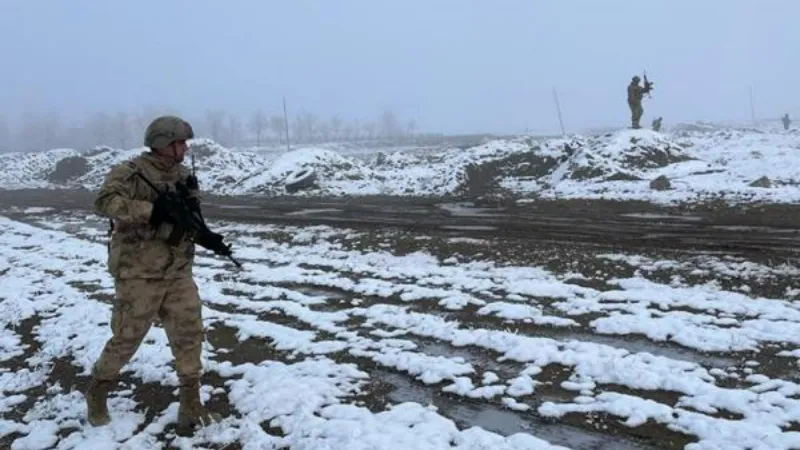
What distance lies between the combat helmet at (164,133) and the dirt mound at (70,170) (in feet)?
157

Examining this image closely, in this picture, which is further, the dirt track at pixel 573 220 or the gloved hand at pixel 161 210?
the dirt track at pixel 573 220

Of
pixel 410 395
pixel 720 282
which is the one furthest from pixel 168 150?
pixel 720 282

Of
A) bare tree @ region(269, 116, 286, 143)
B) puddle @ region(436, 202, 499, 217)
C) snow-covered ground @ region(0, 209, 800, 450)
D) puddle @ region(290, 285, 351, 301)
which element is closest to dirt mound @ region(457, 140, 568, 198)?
puddle @ region(436, 202, 499, 217)

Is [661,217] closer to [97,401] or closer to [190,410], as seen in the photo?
[190,410]

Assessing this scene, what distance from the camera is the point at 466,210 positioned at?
779 inches

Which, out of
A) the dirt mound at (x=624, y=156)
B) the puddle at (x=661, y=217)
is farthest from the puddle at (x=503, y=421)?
the dirt mound at (x=624, y=156)

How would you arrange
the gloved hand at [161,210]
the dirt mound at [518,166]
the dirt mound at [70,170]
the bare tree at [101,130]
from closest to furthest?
the gloved hand at [161,210]
the dirt mound at [518,166]
the dirt mound at [70,170]
the bare tree at [101,130]

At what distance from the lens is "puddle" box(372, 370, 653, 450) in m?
4.66

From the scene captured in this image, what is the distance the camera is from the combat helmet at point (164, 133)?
501 centimetres

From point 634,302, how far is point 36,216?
22.0m

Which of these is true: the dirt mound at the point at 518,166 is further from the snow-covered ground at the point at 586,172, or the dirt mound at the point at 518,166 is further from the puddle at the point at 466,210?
the puddle at the point at 466,210

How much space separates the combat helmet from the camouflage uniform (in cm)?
2762

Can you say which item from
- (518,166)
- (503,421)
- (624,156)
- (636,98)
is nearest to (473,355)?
(503,421)

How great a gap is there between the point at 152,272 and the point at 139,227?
1.19ft
